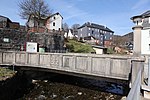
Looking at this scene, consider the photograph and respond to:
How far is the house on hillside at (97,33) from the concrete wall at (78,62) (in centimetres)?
6075

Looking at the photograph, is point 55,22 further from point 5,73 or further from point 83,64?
point 83,64

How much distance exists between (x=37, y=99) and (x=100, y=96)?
6017 mm

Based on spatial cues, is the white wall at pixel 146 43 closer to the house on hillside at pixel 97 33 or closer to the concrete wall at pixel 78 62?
the concrete wall at pixel 78 62

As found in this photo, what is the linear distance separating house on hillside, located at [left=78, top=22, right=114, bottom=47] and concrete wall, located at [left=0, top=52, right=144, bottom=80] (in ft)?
199

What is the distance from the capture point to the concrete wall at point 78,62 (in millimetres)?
11844

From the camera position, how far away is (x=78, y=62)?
1486cm

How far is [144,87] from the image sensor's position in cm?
762

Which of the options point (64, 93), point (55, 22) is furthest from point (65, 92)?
point (55, 22)

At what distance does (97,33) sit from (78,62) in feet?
238

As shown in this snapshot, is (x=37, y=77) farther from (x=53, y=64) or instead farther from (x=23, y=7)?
(x=23, y=7)

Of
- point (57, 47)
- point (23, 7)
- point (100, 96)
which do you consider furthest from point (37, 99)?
point (23, 7)

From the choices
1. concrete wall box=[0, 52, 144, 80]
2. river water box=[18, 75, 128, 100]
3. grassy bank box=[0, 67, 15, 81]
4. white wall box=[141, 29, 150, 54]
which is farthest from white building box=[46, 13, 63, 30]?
grassy bank box=[0, 67, 15, 81]

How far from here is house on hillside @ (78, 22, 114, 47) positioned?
268 feet

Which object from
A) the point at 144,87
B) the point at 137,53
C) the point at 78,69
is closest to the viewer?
the point at 144,87
